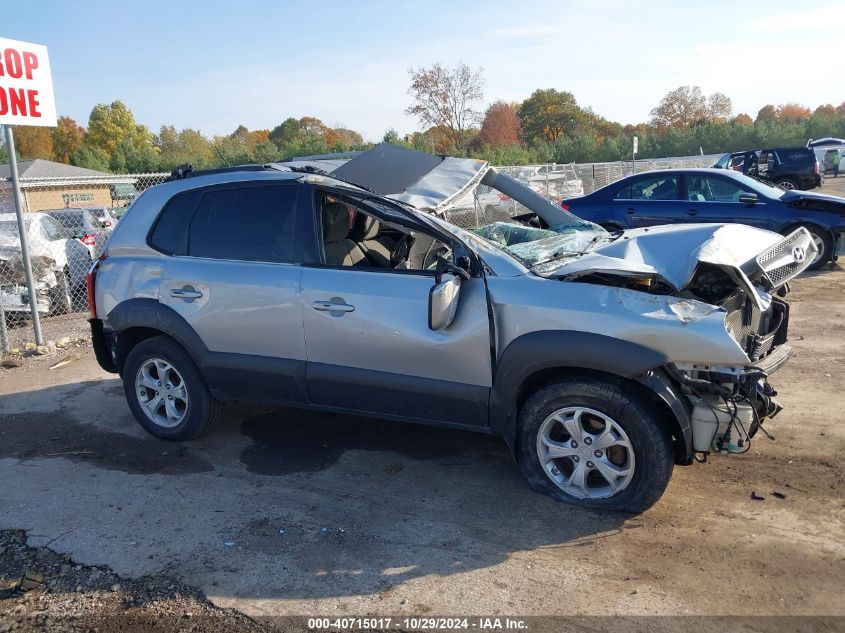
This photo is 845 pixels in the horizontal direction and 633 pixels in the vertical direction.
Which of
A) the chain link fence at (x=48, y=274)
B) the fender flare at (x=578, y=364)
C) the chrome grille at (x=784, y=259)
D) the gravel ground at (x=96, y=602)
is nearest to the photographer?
the gravel ground at (x=96, y=602)

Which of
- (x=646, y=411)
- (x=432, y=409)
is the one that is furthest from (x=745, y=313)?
(x=432, y=409)

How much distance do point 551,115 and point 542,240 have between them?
66266 millimetres

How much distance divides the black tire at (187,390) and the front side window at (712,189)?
8.29 meters

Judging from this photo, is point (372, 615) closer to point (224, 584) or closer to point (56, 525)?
point (224, 584)

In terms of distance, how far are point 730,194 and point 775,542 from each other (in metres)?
8.06

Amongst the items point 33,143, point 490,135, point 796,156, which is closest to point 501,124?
point 490,135

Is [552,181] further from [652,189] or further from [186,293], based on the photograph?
[186,293]

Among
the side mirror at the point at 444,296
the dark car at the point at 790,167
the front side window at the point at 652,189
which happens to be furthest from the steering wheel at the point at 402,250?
the dark car at the point at 790,167

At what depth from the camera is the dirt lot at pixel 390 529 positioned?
3254mm

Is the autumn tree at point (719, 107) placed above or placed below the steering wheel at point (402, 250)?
above

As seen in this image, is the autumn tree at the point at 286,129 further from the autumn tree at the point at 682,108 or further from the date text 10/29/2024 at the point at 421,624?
the date text 10/29/2024 at the point at 421,624

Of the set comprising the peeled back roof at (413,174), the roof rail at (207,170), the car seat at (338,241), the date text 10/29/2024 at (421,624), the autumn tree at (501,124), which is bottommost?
the date text 10/29/2024 at (421,624)

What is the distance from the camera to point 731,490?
4.12 m

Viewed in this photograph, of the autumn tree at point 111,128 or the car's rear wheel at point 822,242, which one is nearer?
the car's rear wheel at point 822,242
